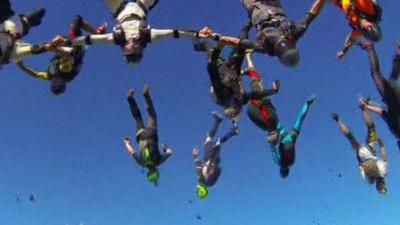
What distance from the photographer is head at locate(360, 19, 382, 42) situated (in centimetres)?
1378

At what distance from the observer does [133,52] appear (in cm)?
1314

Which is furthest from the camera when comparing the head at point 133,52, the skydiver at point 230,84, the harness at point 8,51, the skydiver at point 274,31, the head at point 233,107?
the head at point 233,107

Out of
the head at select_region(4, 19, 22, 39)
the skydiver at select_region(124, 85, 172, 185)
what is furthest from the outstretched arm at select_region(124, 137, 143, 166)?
the head at select_region(4, 19, 22, 39)

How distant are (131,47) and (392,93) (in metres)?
7.26

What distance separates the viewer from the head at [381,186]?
17297 millimetres

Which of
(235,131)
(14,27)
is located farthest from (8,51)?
(235,131)

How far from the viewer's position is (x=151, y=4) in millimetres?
14336

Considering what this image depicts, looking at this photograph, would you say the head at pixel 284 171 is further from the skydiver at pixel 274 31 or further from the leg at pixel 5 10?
the leg at pixel 5 10

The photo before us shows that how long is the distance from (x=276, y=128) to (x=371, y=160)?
11.2 feet

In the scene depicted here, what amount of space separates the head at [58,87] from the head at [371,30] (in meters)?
7.22

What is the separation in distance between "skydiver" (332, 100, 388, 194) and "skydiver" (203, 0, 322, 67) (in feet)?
17.3

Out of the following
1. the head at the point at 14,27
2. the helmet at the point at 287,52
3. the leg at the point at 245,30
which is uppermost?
the head at the point at 14,27

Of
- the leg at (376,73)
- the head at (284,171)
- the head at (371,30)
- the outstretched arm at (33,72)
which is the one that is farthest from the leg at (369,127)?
the outstretched arm at (33,72)

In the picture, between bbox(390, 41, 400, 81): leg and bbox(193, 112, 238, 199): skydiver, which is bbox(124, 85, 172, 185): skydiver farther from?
bbox(390, 41, 400, 81): leg
